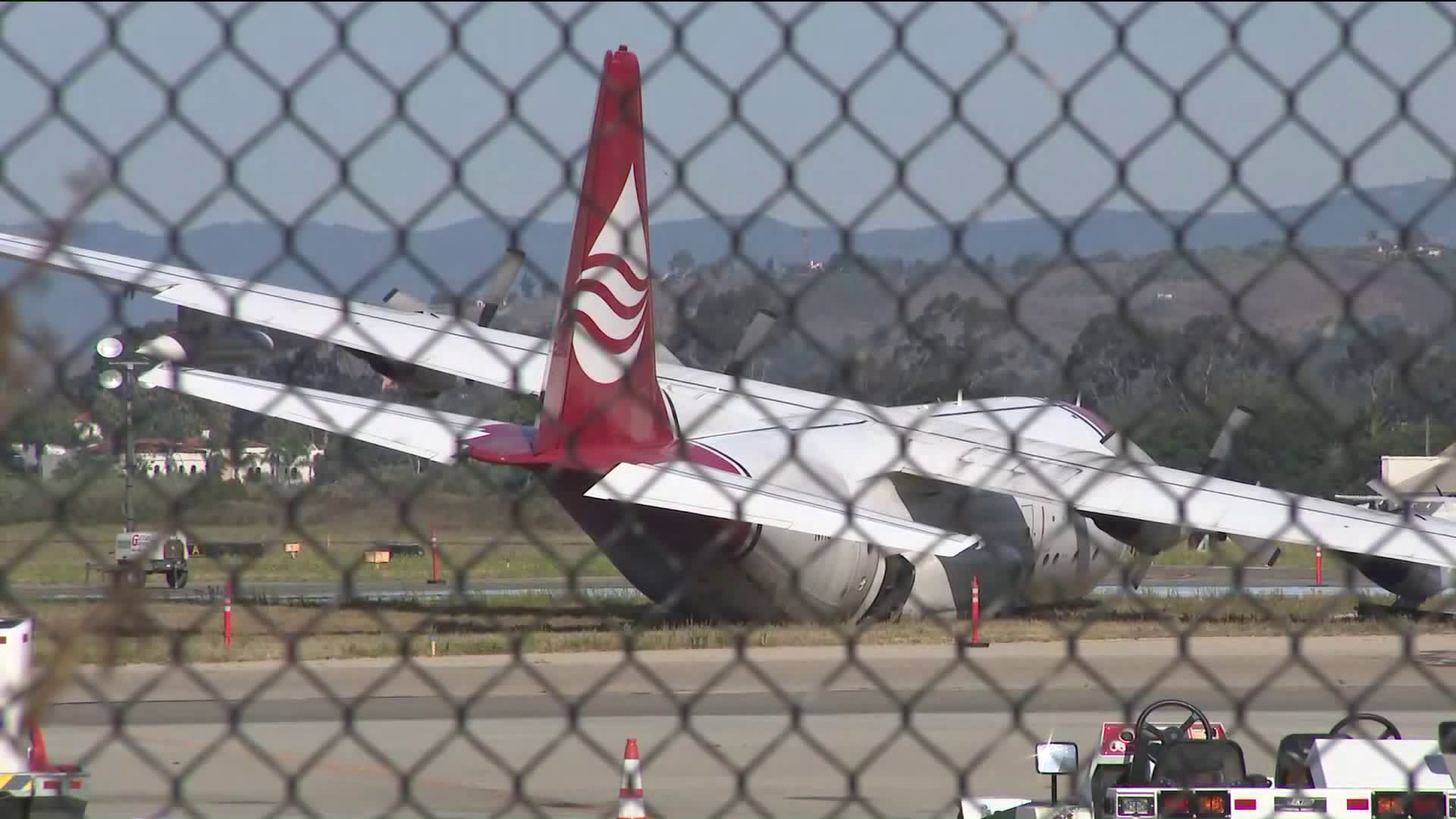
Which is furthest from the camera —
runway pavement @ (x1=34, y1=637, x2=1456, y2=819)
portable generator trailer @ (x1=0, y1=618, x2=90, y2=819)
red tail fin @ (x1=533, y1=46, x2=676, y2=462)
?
runway pavement @ (x1=34, y1=637, x2=1456, y2=819)

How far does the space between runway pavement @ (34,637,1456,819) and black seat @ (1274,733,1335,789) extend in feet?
0.64

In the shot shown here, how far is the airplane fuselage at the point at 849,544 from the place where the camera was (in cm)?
1727

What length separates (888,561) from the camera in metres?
19.4

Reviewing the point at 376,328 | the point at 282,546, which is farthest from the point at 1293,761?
the point at 376,328

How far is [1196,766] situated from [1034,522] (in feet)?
45.3

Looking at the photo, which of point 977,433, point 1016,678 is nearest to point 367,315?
point 977,433

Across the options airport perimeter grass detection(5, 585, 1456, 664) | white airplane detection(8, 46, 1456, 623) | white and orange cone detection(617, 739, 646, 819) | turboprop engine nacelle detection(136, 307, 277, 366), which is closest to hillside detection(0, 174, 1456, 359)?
turboprop engine nacelle detection(136, 307, 277, 366)

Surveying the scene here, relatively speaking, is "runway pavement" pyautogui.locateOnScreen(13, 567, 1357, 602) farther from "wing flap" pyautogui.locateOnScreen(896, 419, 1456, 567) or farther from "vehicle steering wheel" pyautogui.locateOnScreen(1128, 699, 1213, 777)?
"vehicle steering wheel" pyautogui.locateOnScreen(1128, 699, 1213, 777)

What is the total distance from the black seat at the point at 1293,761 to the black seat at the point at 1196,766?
18cm

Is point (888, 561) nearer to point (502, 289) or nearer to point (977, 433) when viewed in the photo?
point (977, 433)

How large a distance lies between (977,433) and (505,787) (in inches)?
233

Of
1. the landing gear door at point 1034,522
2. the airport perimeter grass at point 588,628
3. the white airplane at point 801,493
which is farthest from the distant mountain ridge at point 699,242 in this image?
the landing gear door at point 1034,522

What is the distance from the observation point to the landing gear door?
20.8 m

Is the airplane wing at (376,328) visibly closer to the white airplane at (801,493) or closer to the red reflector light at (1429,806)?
the white airplane at (801,493)
